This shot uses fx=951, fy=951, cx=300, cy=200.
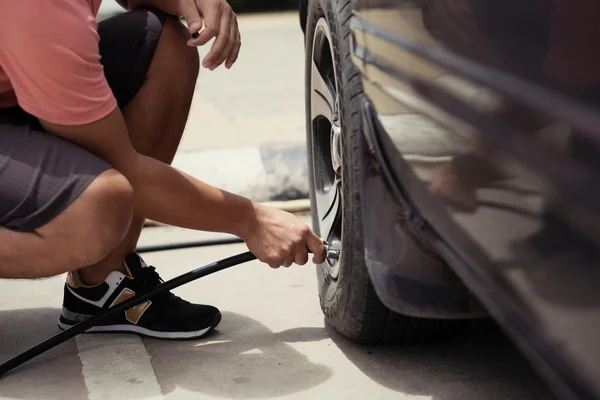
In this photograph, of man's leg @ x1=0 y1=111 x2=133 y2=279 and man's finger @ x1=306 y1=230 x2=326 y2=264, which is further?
man's finger @ x1=306 y1=230 x2=326 y2=264

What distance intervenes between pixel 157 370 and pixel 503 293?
3.60ft

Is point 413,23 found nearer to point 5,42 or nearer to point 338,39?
point 338,39

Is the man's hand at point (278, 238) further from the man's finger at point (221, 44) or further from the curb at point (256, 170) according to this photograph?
the curb at point (256, 170)

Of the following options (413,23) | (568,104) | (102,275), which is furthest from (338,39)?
(568,104)

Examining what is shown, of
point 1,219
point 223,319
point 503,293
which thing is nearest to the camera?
point 503,293

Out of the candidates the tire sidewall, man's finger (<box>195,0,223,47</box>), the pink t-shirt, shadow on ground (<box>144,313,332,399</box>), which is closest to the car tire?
the tire sidewall

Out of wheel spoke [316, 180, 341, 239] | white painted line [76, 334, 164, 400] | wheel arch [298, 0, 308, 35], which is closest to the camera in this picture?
white painted line [76, 334, 164, 400]

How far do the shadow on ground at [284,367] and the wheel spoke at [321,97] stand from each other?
0.53m

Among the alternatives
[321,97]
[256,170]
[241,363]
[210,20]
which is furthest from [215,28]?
[256,170]

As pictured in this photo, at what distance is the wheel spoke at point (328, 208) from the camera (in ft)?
7.34

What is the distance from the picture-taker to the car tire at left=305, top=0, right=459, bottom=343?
1891 mm

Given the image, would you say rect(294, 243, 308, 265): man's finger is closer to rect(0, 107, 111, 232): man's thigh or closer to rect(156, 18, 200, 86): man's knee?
rect(0, 107, 111, 232): man's thigh

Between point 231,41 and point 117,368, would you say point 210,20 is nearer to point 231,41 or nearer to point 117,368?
point 231,41

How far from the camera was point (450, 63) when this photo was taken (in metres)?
1.30
